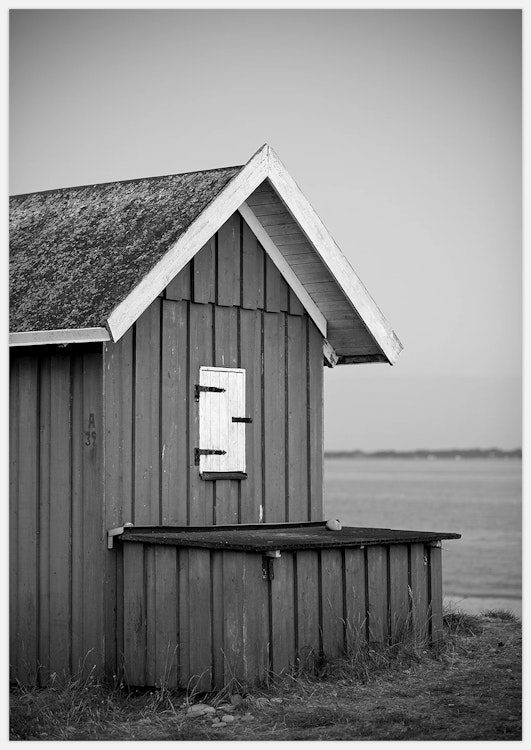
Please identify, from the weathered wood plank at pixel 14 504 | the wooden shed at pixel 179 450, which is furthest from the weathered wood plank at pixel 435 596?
the weathered wood plank at pixel 14 504

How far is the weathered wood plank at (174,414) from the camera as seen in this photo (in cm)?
1280

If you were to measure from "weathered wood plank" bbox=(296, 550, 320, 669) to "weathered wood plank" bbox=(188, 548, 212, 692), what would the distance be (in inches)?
33.1

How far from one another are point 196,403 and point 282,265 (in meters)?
1.95

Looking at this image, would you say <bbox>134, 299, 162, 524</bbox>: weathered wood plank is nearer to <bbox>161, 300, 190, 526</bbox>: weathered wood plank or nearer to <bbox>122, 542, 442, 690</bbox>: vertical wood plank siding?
<bbox>161, 300, 190, 526</bbox>: weathered wood plank

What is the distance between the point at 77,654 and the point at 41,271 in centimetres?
370

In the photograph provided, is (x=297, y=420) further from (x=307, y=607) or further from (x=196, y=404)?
(x=307, y=607)

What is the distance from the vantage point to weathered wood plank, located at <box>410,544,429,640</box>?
13.1 meters

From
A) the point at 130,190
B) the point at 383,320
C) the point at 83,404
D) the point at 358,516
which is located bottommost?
the point at 358,516

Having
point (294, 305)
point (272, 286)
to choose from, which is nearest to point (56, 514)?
point (272, 286)

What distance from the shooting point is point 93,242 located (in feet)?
42.7

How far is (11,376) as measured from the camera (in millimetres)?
13039
